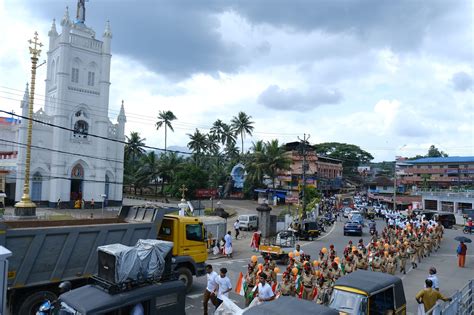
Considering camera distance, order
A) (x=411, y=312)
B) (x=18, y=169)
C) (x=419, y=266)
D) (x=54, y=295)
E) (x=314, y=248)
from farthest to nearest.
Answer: (x=18, y=169) → (x=314, y=248) → (x=419, y=266) → (x=411, y=312) → (x=54, y=295)

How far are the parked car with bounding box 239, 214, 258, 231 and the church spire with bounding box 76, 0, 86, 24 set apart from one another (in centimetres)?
3090

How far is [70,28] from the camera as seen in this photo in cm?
4203

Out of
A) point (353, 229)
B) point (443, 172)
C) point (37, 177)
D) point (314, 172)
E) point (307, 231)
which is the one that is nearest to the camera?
point (307, 231)

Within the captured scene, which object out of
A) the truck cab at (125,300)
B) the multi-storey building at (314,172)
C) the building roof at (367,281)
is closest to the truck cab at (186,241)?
→ the truck cab at (125,300)

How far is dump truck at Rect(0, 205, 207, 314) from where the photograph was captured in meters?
9.32

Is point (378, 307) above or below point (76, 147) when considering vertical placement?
below

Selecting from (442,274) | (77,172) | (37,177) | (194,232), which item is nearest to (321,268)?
(194,232)

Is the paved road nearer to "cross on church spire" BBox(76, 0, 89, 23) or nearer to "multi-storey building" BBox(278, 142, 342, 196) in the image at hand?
"cross on church spire" BBox(76, 0, 89, 23)

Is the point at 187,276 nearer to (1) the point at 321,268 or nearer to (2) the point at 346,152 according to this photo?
(1) the point at 321,268

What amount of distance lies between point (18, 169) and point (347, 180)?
77456mm

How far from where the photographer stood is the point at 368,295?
790 cm

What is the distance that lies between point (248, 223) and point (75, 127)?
2334 cm

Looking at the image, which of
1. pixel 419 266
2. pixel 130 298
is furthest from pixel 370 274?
pixel 419 266

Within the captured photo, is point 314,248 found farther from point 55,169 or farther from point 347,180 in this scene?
point 347,180
